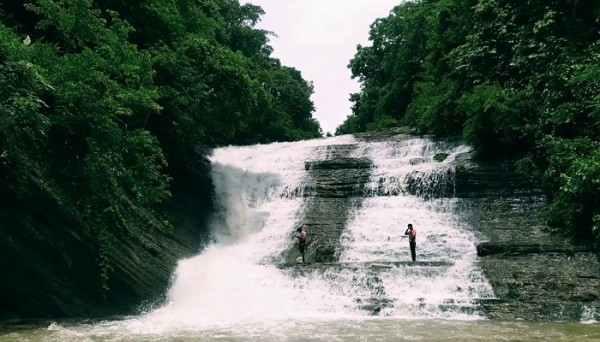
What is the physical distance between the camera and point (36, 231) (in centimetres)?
1025

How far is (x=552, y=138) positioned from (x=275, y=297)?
9933mm

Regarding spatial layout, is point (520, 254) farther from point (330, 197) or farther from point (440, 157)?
point (330, 197)

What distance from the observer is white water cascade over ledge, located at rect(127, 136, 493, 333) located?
12.1 m

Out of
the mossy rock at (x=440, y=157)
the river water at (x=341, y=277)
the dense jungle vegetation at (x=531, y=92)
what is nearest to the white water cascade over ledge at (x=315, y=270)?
the river water at (x=341, y=277)

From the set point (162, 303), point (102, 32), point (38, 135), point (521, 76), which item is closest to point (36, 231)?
point (38, 135)

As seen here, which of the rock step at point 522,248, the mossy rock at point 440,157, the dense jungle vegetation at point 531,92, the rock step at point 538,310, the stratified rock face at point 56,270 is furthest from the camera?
the mossy rock at point 440,157

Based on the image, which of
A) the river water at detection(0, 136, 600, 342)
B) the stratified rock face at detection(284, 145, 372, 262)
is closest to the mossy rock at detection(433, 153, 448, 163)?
the river water at detection(0, 136, 600, 342)

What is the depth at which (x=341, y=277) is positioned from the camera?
13.7 metres

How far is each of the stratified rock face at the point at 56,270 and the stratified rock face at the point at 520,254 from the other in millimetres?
8273

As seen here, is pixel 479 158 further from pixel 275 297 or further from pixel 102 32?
pixel 102 32

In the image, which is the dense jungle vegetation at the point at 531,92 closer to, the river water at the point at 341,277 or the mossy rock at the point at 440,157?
the mossy rock at the point at 440,157

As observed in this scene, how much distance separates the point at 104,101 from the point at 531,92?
14.5m

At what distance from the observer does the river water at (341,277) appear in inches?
387

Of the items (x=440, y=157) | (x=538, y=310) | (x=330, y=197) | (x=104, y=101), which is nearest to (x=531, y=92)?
(x=440, y=157)
